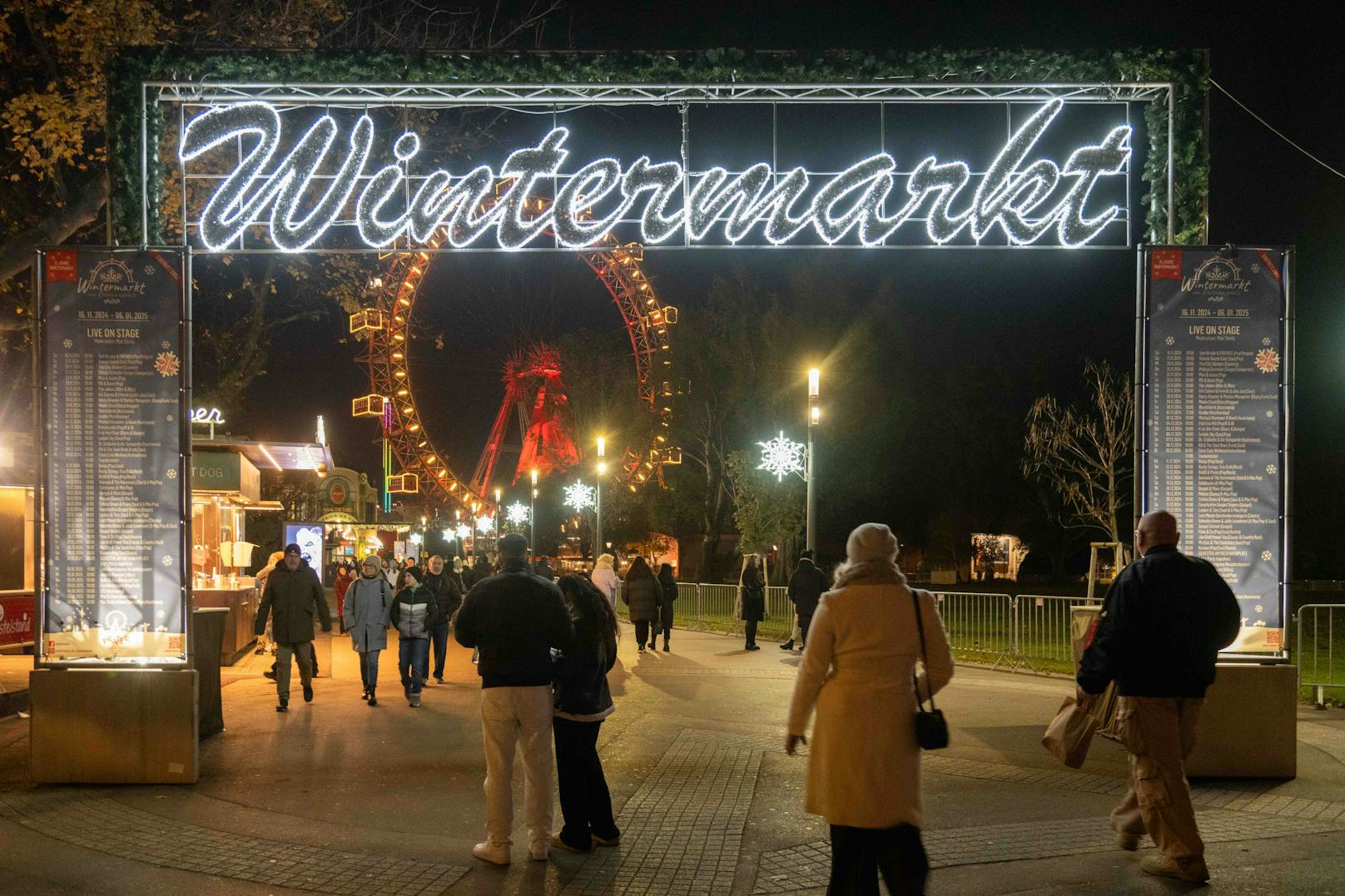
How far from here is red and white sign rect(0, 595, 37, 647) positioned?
1975cm

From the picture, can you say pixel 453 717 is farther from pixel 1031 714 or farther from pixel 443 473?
pixel 443 473

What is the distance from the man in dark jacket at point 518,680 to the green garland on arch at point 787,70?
448 centimetres

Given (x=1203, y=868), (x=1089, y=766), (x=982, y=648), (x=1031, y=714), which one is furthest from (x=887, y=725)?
(x=982, y=648)

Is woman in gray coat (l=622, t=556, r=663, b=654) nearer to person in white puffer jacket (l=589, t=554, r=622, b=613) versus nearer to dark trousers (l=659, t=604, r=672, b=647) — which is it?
dark trousers (l=659, t=604, r=672, b=647)

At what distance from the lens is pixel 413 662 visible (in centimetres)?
1403

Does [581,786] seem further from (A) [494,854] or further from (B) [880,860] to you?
(B) [880,860]

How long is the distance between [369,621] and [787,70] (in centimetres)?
758

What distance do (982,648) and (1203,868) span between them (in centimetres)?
1285

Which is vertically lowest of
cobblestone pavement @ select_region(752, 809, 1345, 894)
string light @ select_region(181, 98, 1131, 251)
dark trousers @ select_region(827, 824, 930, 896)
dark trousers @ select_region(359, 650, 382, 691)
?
dark trousers @ select_region(359, 650, 382, 691)

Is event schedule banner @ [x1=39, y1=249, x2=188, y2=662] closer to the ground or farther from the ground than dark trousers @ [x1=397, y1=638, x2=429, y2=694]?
farther from the ground

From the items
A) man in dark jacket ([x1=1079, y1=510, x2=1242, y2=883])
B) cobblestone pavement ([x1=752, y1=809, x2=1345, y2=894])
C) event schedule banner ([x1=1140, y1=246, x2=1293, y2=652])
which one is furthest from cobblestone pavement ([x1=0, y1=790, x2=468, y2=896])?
event schedule banner ([x1=1140, y1=246, x2=1293, y2=652])

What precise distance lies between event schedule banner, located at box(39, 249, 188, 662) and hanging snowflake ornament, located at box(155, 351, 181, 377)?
1.9 inches

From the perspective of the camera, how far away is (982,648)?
1884 cm

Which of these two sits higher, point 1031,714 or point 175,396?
point 175,396
